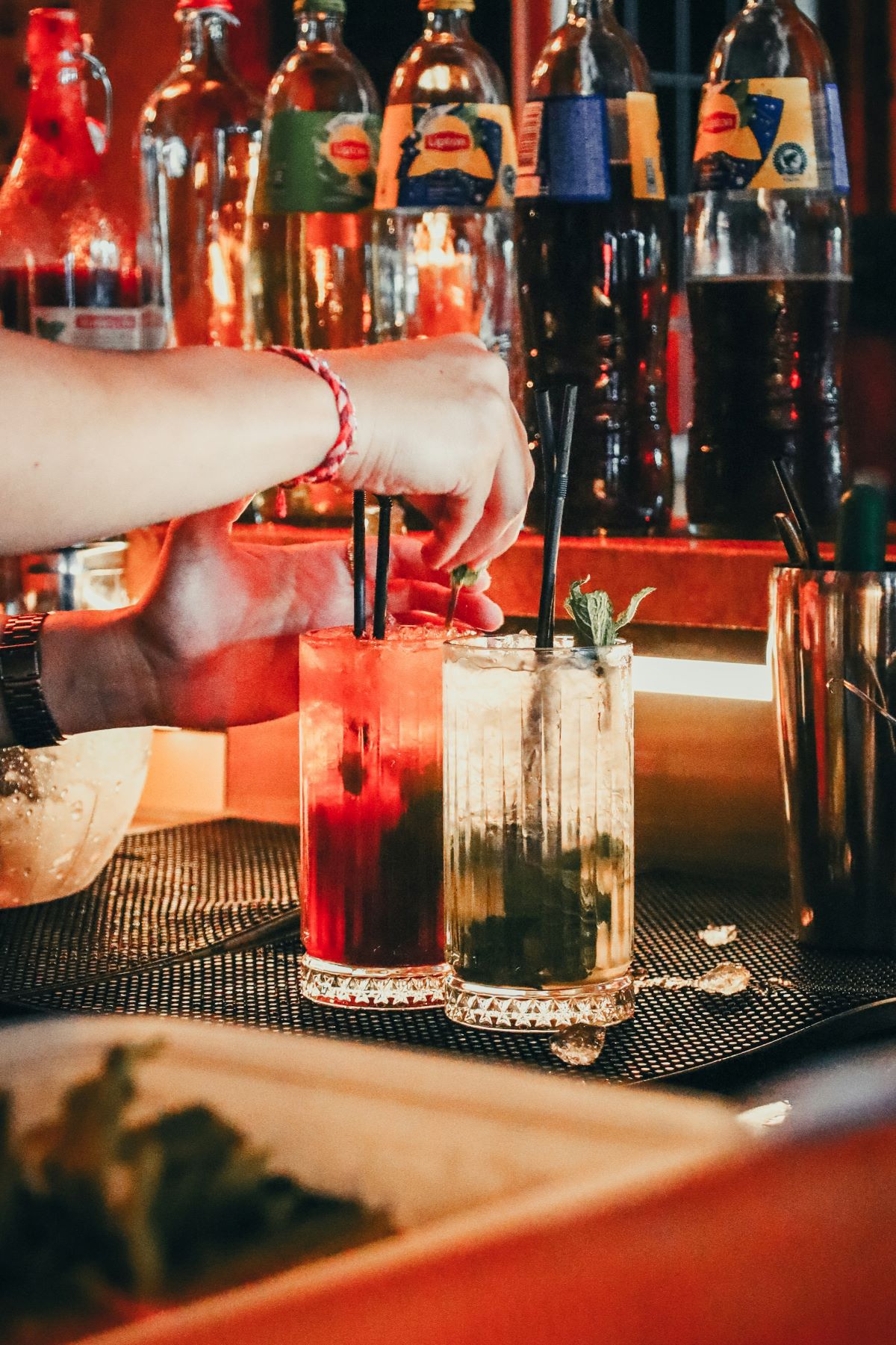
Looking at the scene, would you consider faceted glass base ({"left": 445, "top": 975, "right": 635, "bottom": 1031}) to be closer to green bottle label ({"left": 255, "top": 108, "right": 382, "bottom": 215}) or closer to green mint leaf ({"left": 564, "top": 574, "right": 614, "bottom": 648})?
green mint leaf ({"left": 564, "top": 574, "right": 614, "bottom": 648})

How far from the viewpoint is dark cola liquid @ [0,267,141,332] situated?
1.38 metres

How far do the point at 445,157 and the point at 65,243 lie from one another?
0.38 metres

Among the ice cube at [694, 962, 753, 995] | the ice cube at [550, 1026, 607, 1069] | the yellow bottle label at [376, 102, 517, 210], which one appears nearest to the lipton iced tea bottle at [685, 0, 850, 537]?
the yellow bottle label at [376, 102, 517, 210]

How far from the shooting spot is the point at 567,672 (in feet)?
2.60

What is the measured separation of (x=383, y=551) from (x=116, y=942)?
13.3 inches

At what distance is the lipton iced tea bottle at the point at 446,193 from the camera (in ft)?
3.88

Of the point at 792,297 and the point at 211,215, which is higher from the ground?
the point at 211,215

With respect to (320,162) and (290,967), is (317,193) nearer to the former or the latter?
(320,162)

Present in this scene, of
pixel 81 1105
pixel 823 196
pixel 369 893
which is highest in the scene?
pixel 823 196

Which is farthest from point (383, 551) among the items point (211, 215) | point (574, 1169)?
point (211, 215)

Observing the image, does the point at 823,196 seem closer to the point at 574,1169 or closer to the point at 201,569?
the point at 201,569

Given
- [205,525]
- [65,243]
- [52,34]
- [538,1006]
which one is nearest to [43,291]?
[65,243]

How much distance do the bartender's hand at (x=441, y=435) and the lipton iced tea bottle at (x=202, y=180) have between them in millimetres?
706

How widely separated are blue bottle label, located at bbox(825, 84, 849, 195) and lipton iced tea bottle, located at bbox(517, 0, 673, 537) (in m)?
0.13
